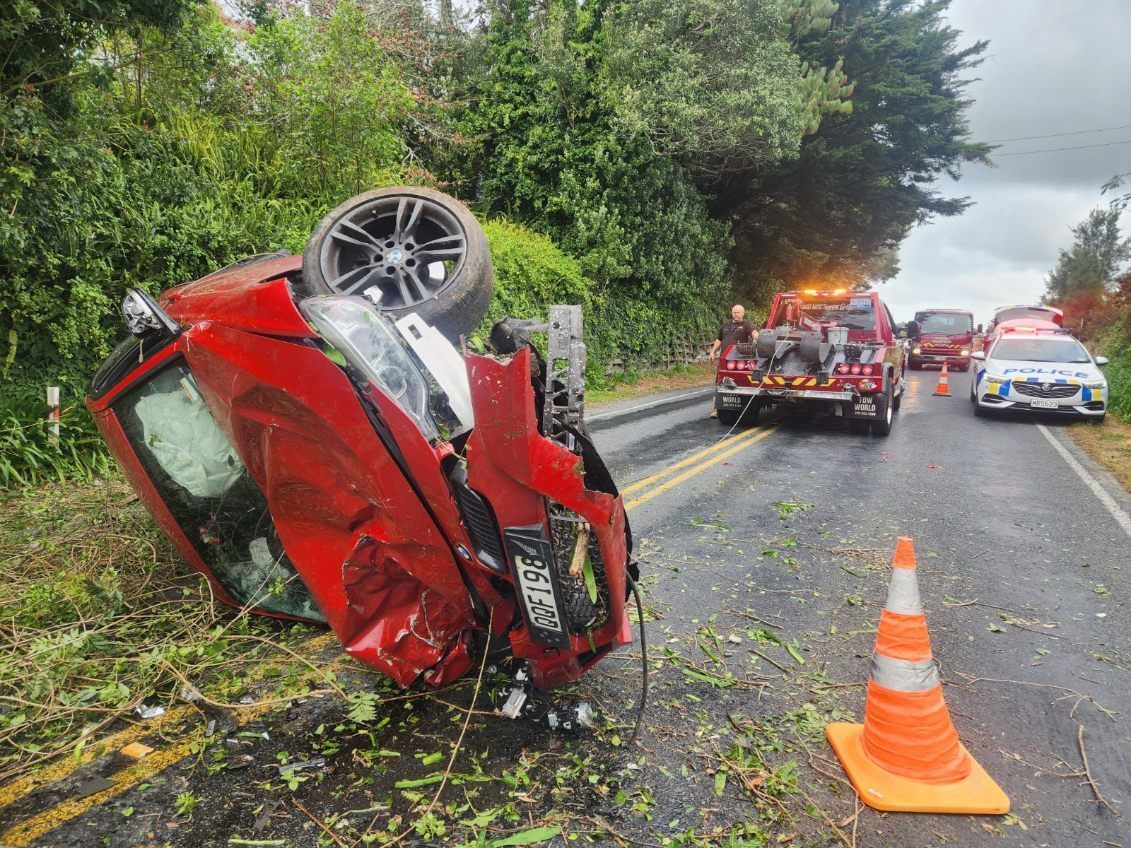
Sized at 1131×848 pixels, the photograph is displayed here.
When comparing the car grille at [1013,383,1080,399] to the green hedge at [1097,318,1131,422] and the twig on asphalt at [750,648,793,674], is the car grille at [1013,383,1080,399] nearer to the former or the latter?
the green hedge at [1097,318,1131,422]

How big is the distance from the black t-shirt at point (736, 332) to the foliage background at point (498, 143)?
4.06 metres

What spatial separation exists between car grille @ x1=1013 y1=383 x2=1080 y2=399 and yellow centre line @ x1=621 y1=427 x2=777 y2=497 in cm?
519

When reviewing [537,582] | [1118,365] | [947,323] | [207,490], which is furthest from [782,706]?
[947,323]

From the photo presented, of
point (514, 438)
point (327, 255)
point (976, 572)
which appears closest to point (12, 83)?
point (327, 255)

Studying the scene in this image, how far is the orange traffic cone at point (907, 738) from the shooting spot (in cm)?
243

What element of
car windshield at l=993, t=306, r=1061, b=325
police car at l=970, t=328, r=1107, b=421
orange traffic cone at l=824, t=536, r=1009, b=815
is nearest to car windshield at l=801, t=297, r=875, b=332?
police car at l=970, t=328, r=1107, b=421

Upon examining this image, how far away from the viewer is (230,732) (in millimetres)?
2662

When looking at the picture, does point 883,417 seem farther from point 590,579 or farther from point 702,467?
point 590,579

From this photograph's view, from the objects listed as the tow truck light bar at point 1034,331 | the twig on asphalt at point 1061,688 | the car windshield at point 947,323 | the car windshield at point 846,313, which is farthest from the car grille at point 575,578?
the car windshield at point 947,323

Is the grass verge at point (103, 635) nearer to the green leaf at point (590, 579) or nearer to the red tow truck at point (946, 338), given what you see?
the green leaf at point (590, 579)

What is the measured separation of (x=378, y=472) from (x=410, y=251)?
231 centimetres

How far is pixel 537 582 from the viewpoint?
233cm

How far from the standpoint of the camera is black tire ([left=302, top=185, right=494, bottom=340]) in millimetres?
3967

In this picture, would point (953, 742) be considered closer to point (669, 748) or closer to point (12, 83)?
point (669, 748)
